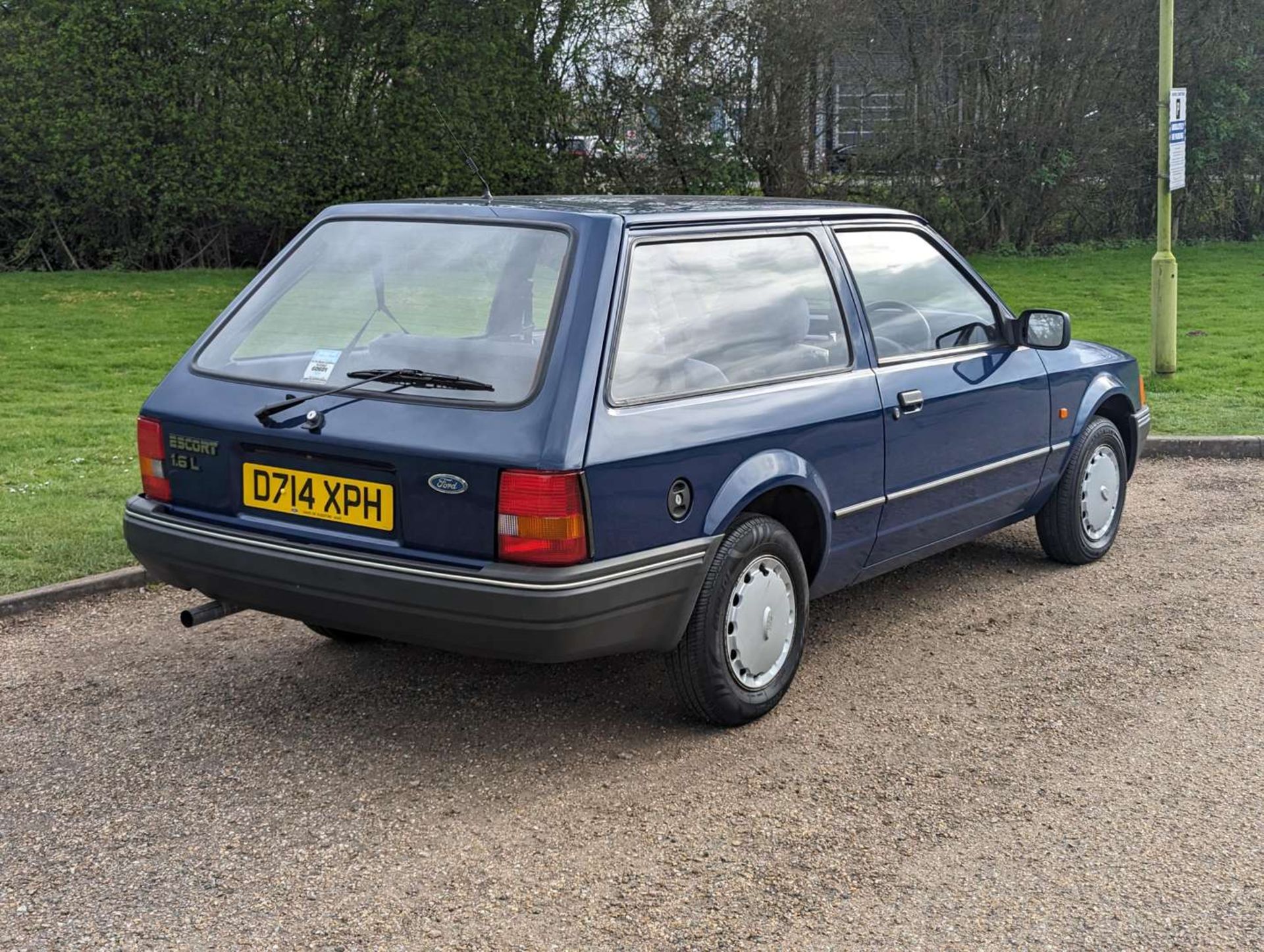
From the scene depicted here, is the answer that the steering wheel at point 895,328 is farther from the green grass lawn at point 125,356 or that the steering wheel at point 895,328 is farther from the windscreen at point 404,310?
the green grass lawn at point 125,356

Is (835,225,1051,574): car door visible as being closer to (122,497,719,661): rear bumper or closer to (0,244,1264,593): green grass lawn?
(122,497,719,661): rear bumper

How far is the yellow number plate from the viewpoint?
4238mm

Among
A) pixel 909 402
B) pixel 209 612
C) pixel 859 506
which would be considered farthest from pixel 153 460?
pixel 909 402

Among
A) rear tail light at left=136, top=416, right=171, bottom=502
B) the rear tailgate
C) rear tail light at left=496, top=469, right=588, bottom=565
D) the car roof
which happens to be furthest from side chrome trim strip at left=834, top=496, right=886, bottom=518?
rear tail light at left=136, top=416, right=171, bottom=502

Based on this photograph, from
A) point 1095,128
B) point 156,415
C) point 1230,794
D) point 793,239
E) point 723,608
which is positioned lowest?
point 1230,794

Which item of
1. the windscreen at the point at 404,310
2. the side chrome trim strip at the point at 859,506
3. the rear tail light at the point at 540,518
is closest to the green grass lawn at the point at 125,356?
the windscreen at the point at 404,310

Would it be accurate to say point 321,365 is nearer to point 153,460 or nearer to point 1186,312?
point 153,460

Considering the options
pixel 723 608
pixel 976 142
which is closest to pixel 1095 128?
pixel 976 142

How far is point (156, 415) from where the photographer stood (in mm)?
4734

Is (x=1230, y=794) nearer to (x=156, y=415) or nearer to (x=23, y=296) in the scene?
(x=156, y=415)

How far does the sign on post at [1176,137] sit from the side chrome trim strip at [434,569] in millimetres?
8115

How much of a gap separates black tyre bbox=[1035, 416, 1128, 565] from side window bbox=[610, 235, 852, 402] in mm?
1816

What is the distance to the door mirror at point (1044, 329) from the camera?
6020 mm

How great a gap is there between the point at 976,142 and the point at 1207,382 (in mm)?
10282
